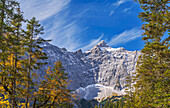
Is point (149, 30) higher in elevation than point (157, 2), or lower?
lower

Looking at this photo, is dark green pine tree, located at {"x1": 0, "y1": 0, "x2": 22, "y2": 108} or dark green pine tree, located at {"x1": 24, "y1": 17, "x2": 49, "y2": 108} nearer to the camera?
dark green pine tree, located at {"x1": 0, "y1": 0, "x2": 22, "y2": 108}

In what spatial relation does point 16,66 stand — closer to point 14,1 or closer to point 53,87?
point 53,87

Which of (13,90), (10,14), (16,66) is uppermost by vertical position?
(10,14)

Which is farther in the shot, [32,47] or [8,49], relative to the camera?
[32,47]

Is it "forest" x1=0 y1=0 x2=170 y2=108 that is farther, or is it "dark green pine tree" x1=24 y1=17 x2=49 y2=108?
"dark green pine tree" x1=24 y1=17 x2=49 y2=108

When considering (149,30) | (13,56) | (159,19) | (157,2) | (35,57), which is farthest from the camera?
(35,57)

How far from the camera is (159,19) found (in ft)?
38.1

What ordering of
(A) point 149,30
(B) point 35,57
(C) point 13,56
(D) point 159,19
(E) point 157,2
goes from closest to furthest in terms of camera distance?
(D) point 159,19 → (E) point 157,2 → (C) point 13,56 → (A) point 149,30 → (B) point 35,57

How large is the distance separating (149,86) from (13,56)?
14545 millimetres

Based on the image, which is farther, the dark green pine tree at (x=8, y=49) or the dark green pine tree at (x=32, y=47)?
the dark green pine tree at (x=32, y=47)

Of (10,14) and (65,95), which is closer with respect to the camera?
(10,14)

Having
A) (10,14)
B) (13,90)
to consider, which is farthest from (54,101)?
(10,14)

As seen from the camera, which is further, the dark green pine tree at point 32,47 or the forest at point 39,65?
the dark green pine tree at point 32,47

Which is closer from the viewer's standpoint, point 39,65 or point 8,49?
point 8,49
